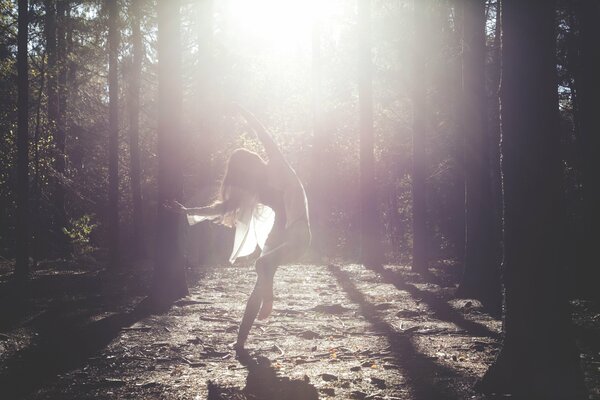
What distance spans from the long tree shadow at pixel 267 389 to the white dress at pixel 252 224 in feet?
6.61

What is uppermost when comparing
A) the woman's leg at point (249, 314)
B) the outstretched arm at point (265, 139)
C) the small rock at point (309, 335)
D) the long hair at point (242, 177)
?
the outstretched arm at point (265, 139)

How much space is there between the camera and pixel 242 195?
7457 mm

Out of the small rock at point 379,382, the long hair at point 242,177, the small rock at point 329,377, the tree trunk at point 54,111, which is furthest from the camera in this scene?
the tree trunk at point 54,111

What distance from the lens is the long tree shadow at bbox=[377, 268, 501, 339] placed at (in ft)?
27.6

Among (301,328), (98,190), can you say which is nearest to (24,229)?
(301,328)

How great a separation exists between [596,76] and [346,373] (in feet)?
35.4

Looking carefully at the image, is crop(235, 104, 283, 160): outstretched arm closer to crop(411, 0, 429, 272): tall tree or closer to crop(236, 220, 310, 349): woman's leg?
crop(236, 220, 310, 349): woman's leg

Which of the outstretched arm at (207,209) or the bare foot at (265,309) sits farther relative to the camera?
the outstretched arm at (207,209)

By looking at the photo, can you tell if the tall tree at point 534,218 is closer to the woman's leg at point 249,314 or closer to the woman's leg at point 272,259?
the woman's leg at point 272,259

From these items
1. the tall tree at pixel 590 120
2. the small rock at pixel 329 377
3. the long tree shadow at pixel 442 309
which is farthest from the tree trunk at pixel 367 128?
the small rock at pixel 329 377

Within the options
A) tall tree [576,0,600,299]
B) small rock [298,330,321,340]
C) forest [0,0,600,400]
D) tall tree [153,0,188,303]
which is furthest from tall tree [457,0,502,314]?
tall tree [153,0,188,303]

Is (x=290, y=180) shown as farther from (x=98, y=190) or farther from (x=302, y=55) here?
(x=302, y=55)

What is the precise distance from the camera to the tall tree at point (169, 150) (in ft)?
39.9

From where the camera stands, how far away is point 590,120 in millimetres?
13711
